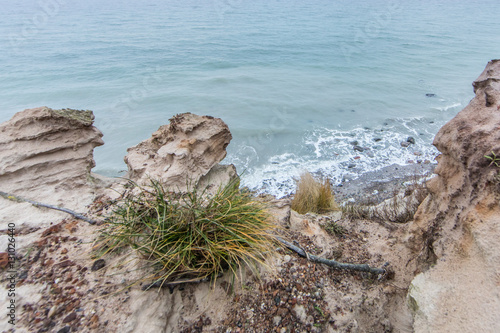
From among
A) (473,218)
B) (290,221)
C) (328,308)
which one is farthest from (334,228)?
(473,218)

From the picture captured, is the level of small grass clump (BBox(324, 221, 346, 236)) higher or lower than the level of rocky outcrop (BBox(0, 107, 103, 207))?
lower

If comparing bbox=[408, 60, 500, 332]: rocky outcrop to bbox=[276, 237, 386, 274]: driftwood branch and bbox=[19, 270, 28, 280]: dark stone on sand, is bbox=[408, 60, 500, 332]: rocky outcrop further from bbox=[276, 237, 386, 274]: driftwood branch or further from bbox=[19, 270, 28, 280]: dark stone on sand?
bbox=[19, 270, 28, 280]: dark stone on sand

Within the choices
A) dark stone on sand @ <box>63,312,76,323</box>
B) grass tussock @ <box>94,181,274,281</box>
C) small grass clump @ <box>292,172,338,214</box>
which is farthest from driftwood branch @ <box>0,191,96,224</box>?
small grass clump @ <box>292,172,338,214</box>

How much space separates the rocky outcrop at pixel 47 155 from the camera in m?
3.78

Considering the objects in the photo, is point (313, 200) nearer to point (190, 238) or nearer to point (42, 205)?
point (190, 238)

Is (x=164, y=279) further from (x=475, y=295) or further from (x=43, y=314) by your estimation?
(x=475, y=295)

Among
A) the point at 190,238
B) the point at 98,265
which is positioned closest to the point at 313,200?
the point at 190,238

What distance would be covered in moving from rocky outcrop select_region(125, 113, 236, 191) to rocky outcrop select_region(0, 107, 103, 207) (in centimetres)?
69

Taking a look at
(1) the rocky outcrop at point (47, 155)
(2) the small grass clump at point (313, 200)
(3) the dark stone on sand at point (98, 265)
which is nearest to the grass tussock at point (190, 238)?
(3) the dark stone on sand at point (98, 265)

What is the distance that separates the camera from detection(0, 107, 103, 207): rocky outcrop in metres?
3.78

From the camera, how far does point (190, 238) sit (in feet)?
7.93

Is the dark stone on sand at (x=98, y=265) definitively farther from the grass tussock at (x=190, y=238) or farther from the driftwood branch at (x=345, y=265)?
the driftwood branch at (x=345, y=265)

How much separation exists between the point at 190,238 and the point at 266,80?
15.2 meters

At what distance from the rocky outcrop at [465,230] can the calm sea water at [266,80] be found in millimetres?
Result: 5675
